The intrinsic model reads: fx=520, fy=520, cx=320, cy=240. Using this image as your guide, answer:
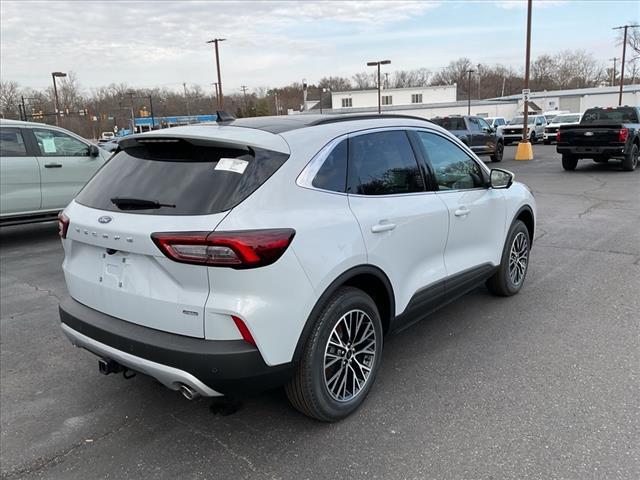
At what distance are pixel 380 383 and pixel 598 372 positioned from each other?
1495 mm

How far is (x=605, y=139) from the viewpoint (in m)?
15.1

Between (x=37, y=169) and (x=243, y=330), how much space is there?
741 centimetres

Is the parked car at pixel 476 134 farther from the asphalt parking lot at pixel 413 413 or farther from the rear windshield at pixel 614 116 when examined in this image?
the asphalt parking lot at pixel 413 413

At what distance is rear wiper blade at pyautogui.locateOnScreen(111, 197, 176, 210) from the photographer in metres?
2.69

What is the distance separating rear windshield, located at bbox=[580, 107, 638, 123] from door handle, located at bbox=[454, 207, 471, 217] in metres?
15.0

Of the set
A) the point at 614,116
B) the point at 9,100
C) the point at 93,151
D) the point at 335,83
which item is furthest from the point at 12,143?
the point at 335,83

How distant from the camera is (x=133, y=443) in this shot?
2.96 m

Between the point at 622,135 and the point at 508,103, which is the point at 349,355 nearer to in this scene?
the point at 622,135

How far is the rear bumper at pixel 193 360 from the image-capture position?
2.47 m

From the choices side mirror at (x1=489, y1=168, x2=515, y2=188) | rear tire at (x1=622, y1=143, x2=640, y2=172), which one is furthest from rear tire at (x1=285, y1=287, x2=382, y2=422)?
rear tire at (x1=622, y1=143, x2=640, y2=172)

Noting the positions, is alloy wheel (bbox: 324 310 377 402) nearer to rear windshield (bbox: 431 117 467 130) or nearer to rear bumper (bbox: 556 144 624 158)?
rear bumper (bbox: 556 144 624 158)

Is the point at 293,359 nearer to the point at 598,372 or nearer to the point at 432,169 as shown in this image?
the point at 432,169

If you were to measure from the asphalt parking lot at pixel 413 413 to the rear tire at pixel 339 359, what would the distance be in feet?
0.52

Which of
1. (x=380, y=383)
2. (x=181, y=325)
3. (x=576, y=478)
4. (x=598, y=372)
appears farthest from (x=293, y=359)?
(x=598, y=372)
